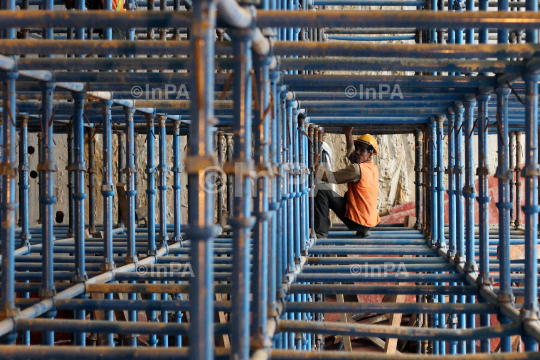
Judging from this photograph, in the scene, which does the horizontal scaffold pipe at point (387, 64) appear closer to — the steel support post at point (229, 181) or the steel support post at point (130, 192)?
the steel support post at point (130, 192)

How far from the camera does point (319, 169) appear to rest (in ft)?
26.3

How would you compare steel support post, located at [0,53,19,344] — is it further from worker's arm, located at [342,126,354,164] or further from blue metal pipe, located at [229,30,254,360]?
worker's arm, located at [342,126,354,164]

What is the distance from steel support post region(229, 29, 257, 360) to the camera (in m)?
2.18

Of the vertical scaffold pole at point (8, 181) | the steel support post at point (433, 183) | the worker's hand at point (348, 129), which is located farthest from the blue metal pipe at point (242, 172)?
the worker's hand at point (348, 129)

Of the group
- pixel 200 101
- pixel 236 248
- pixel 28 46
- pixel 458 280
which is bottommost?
pixel 458 280

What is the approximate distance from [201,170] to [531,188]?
2412mm

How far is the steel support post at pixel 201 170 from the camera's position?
5.27 ft

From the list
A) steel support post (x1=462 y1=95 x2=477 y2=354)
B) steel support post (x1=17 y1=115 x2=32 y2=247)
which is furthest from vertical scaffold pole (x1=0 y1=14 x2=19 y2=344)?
steel support post (x1=17 y1=115 x2=32 y2=247)

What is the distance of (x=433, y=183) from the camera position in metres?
6.91

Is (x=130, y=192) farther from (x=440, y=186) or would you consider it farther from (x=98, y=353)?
(x=440, y=186)

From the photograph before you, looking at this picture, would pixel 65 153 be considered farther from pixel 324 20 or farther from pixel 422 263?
pixel 324 20

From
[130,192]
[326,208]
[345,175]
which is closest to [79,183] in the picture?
[130,192]

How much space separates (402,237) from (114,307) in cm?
472

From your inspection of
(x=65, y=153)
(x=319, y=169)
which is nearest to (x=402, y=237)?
→ (x=319, y=169)
